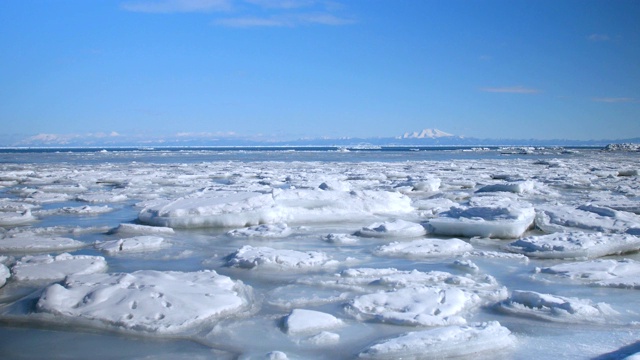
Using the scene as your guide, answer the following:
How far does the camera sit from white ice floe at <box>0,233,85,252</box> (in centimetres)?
600

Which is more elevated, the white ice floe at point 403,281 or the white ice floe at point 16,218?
the white ice floe at point 403,281

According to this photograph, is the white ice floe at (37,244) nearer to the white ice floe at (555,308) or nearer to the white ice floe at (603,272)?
the white ice floe at (555,308)

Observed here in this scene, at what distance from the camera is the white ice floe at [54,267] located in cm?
472

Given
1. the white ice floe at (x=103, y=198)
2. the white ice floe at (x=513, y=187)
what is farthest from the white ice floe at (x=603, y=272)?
the white ice floe at (x=103, y=198)

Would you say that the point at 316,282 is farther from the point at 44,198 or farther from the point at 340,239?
the point at 44,198

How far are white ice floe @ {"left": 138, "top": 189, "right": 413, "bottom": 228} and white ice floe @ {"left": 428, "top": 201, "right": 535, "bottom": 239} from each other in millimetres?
1667

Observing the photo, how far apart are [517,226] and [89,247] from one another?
5.33m

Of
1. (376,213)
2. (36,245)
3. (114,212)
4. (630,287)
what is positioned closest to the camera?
(630,287)

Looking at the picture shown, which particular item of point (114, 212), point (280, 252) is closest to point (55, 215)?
point (114, 212)

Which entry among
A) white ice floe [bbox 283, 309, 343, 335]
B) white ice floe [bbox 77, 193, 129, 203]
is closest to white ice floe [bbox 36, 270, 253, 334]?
white ice floe [bbox 283, 309, 343, 335]

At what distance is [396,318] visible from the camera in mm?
3654

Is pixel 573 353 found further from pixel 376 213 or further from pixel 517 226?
pixel 376 213

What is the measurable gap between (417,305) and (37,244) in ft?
15.0

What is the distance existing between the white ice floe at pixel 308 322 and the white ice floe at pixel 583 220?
4617 millimetres
